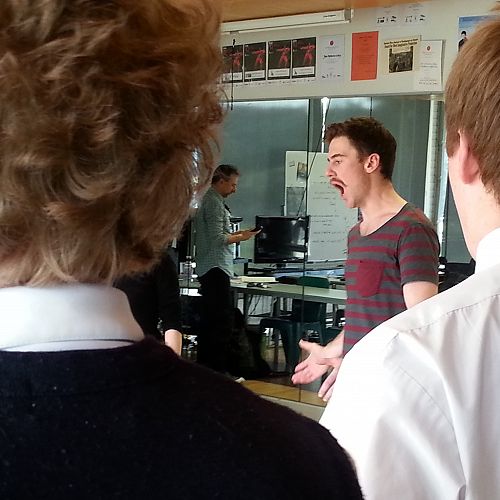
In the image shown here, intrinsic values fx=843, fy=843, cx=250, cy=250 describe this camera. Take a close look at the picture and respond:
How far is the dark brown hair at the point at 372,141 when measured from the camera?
126 inches

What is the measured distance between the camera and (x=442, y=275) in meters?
4.39

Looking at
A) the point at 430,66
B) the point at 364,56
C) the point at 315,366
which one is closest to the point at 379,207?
the point at 315,366

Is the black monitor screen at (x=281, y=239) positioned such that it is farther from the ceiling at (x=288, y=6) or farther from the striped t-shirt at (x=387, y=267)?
the striped t-shirt at (x=387, y=267)

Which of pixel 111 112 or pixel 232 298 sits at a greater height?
pixel 111 112

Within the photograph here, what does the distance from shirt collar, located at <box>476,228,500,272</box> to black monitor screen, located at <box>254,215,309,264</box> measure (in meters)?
3.81

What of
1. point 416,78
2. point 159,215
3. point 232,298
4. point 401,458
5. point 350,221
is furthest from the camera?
point 232,298

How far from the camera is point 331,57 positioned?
463 cm

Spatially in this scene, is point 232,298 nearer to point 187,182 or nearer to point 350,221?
point 350,221

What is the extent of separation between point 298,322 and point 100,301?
4.40 metres

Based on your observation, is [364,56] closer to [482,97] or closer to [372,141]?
[372,141]

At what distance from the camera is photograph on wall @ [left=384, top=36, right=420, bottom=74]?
4.30m

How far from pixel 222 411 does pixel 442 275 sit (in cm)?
384

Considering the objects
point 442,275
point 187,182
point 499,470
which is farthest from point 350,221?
point 187,182

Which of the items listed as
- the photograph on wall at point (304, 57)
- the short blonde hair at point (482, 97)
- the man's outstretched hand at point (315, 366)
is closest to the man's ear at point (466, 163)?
the short blonde hair at point (482, 97)
